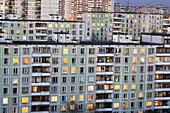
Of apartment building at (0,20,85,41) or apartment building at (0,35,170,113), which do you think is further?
apartment building at (0,20,85,41)

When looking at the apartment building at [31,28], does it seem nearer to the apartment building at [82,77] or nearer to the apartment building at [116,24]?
the apartment building at [116,24]

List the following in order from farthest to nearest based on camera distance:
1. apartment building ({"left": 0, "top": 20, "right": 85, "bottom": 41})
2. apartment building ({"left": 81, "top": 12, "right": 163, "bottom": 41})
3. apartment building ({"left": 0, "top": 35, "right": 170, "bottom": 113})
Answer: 1. apartment building ({"left": 81, "top": 12, "right": 163, "bottom": 41})
2. apartment building ({"left": 0, "top": 20, "right": 85, "bottom": 41})
3. apartment building ({"left": 0, "top": 35, "right": 170, "bottom": 113})

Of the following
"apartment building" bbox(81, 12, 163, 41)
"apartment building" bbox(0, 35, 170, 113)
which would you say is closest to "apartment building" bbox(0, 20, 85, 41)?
"apartment building" bbox(81, 12, 163, 41)

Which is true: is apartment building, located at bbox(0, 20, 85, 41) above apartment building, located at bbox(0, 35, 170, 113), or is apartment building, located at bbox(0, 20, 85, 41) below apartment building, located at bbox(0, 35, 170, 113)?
above

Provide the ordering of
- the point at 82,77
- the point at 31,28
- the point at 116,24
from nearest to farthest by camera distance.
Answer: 1. the point at 82,77
2. the point at 31,28
3. the point at 116,24

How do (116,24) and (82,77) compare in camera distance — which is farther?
(116,24)

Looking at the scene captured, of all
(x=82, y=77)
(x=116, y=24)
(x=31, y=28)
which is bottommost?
(x=82, y=77)

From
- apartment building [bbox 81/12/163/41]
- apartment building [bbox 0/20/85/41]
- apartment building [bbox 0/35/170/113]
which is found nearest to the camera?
apartment building [bbox 0/35/170/113]

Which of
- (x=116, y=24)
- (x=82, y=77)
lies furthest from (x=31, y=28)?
(x=116, y=24)

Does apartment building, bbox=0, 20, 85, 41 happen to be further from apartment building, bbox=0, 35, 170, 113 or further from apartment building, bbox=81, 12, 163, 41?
apartment building, bbox=0, 35, 170, 113

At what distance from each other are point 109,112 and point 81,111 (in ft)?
19.4

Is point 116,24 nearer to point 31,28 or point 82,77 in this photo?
point 31,28

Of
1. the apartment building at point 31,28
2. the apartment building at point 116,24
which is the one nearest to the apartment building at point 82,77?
the apartment building at point 31,28

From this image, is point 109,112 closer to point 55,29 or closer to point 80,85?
point 80,85
